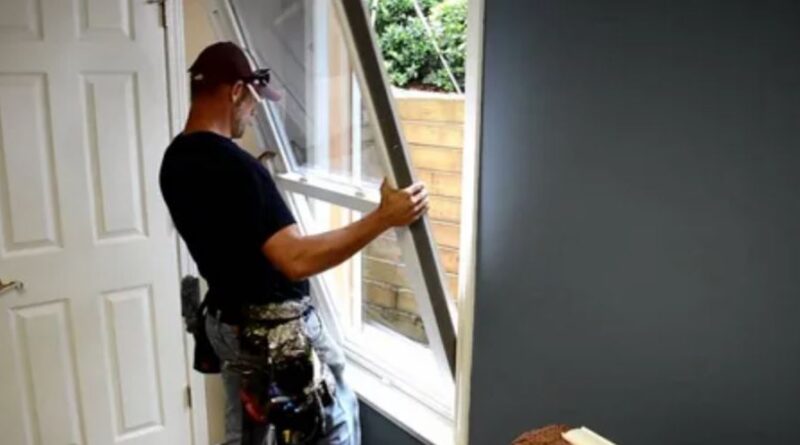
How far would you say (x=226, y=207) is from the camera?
5.30ft

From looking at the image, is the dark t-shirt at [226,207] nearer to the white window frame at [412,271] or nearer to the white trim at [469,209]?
the white window frame at [412,271]

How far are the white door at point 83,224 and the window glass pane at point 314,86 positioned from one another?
0.43 metres

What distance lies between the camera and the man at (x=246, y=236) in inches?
63.1

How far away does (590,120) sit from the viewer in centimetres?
115

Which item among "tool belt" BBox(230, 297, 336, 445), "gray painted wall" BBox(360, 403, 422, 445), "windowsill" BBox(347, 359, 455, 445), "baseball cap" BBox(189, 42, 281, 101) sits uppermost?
"baseball cap" BBox(189, 42, 281, 101)

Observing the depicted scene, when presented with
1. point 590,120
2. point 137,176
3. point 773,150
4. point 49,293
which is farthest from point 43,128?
point 773,150

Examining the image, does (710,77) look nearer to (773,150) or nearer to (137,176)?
(773,150)

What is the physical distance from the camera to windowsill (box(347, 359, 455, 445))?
1856mm

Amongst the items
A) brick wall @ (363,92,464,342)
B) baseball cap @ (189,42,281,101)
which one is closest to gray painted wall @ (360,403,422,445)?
brick wall @ (363,92,464,342)

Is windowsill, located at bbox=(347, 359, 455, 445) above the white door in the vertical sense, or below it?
below

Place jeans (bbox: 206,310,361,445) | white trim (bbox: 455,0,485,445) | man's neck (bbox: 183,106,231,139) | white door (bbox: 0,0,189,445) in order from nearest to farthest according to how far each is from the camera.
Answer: white trim (bbox: 455,0,485,445)
man's neck (bbox: 183,106,231,139)
jeans (bbox: 206,310,361,445)
white door (bbox: 0,0,189,445)

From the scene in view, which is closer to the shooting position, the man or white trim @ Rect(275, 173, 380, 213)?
the man

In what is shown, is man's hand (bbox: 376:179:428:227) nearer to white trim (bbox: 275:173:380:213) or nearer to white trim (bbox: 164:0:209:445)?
white trim (bbox: 275:173:380:213)

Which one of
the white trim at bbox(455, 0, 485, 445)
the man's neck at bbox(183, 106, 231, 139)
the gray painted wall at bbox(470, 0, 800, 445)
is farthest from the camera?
the man's neck at bbox(183, 106, 231, 139)
